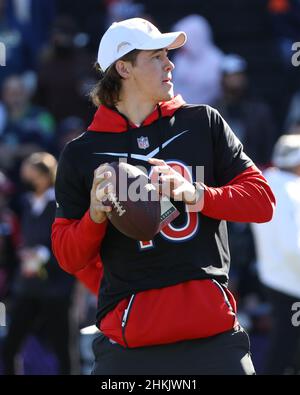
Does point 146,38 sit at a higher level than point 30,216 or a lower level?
higher

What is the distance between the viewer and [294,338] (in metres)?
6.55

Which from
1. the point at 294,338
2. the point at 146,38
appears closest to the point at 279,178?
the point at 294,338

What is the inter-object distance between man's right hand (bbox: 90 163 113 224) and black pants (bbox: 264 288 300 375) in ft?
9.82

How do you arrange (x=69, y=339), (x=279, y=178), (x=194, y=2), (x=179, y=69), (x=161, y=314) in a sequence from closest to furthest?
(x=161, y=314)
(x=279, y=178)
(x=69, y=339)
(x=179, y=69)
(x=194, y=2)

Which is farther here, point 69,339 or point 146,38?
point 69,339

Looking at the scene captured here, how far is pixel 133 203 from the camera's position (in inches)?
146

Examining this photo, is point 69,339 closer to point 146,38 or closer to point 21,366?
point 21,366

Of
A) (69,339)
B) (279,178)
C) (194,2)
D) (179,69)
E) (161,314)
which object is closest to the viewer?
(161,314)

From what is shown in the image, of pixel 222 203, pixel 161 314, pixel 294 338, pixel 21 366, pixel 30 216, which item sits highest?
pixel 222 203

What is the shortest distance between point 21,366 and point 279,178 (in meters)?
2.66

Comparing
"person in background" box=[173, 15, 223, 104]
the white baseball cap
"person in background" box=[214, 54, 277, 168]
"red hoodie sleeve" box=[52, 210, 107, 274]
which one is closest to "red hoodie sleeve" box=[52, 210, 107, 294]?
"red hoodie sleeve" box=[52, 210, 107, 274]

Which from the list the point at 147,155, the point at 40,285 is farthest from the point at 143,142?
the point at 40,285

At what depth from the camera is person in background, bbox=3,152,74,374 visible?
7.53 metres

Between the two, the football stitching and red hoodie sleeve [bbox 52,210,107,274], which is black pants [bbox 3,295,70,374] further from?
the football stitching
